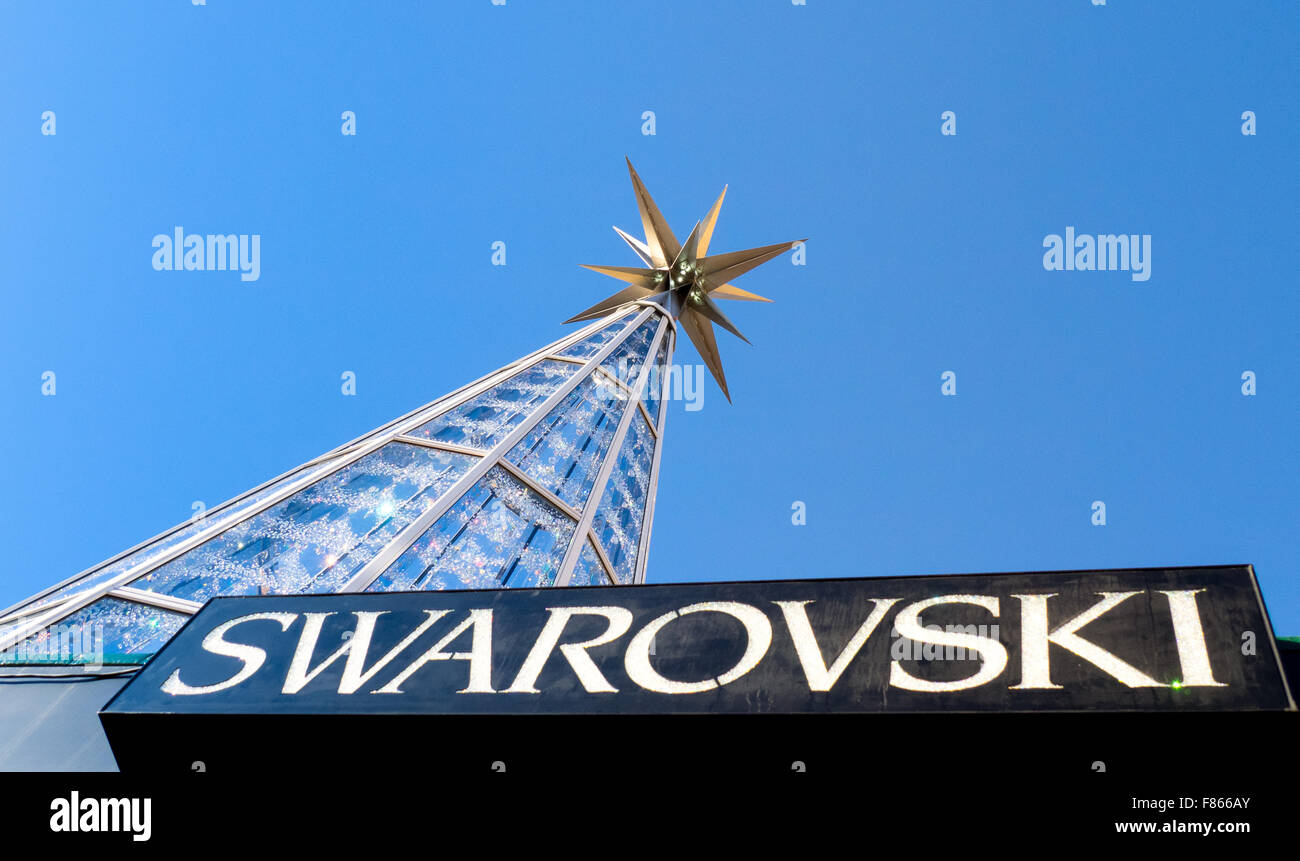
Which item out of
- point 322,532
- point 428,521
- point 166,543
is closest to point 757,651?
point 428,521

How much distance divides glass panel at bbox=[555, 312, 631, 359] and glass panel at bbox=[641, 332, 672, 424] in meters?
1.04

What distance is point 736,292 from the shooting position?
94.6ft

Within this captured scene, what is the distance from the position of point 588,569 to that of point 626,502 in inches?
140

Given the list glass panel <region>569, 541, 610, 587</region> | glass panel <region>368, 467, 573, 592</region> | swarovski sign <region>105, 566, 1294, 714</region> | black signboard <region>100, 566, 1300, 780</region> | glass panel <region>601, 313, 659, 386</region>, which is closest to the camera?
black signboard <region>100, 566, 1300, 780</region>

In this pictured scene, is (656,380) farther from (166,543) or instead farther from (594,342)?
(166,543)

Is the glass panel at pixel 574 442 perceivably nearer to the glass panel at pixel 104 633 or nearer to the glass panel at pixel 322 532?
the glass panel at pixel 322 532

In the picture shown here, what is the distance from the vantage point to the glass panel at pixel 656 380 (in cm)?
2148

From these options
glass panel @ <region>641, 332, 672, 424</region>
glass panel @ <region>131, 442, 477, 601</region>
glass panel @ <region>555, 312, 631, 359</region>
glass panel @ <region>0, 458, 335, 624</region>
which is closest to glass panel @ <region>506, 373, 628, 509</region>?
glass panel @ <region>555, 312, 631, 359</region>

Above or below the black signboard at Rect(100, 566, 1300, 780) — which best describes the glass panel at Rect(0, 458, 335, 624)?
above

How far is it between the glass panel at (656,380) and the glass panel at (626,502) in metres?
0.88

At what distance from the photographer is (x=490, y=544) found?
11672 millimetres

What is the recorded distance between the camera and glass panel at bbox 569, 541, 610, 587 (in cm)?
1309

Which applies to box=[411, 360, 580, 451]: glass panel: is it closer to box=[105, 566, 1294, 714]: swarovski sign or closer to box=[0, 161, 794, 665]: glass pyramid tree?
box=[0, 161, 794, 665]: glass pyramid tree
